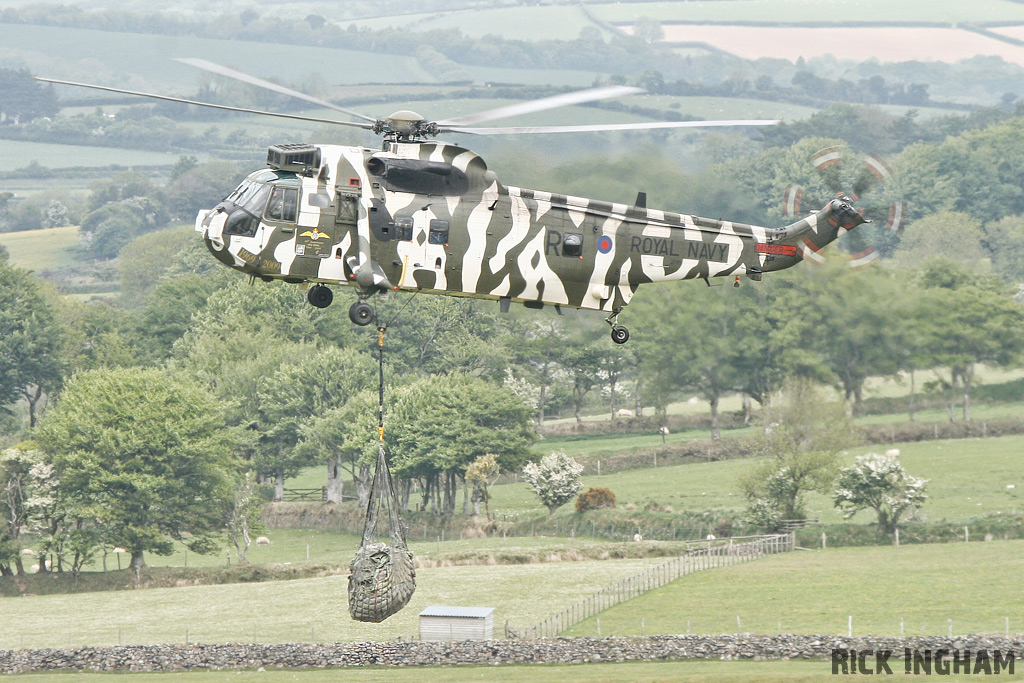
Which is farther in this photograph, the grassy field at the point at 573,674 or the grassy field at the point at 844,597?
the grassy field at the point at 844,597

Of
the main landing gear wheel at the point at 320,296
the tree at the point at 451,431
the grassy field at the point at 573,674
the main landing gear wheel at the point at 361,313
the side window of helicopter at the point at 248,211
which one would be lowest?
the grassy field at the point at 573,674

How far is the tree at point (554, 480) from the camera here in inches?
4850

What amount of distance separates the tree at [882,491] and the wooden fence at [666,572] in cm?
628

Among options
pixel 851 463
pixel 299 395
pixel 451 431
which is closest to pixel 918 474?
pixel 851 463

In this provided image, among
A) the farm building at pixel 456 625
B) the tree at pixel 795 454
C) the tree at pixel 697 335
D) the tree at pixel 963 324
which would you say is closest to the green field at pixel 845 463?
the tree at pixel 795 454

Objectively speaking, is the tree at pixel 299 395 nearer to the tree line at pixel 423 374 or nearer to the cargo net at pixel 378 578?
the tree line at pixel 423 374

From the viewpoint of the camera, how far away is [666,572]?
9744cm

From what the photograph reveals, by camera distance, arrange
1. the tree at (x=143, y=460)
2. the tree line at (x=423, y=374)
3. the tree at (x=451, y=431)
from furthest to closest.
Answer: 1. the tree at (x=451, y=431)
2. the tree line at (x=423, y=374)
3. the tree at (x=143, y=460)

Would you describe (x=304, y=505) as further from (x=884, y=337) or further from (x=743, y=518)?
(x=884, y=337)

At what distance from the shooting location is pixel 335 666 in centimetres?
7681

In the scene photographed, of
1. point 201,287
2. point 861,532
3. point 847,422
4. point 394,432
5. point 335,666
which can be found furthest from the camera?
point 201,287

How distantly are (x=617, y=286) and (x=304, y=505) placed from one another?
9036 cm

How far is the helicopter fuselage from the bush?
244 feet

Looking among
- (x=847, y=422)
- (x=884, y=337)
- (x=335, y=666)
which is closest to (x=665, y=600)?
(x=335, y=666)
